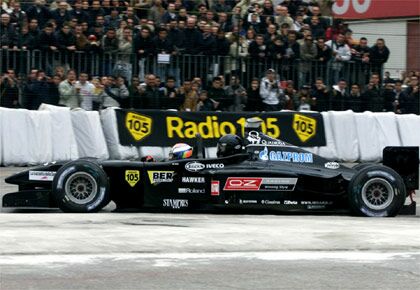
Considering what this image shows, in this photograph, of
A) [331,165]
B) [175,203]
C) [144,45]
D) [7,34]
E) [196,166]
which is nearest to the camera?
[196,166]

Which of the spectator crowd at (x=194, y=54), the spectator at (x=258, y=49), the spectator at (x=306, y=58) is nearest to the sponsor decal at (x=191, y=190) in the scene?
the spectator crowd at (x=194, y=54)

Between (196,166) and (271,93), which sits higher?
(271,93)

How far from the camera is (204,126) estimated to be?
715 inches

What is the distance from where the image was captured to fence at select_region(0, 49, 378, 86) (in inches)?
687

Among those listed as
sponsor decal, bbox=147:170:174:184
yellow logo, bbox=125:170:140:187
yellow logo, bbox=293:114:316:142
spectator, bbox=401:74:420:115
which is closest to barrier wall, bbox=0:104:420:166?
yellow logo, bbox=293:114:316:142

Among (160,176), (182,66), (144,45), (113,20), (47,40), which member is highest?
(113,20)

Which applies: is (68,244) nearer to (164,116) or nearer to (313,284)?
(313,284)

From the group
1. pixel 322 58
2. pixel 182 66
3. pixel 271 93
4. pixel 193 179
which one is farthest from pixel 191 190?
pixel 322 58

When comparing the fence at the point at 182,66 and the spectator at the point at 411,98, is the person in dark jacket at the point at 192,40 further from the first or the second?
the spectator at the point at 411,98

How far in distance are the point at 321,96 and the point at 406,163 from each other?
7.36 metres

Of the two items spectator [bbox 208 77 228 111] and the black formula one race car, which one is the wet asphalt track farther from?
spectator [bbox 208 77 228 111]

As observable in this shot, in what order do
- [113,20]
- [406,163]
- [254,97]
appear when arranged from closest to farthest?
[406,163] < [113,20] < [254,97]

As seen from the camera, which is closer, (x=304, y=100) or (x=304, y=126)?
(x=304, y=126)

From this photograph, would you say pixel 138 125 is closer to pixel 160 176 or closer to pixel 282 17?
pixel 282 17
